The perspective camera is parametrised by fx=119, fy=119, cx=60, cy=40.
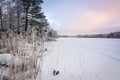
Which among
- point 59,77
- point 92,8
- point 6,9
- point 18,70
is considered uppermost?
point 6,9

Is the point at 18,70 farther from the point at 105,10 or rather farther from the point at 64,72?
the point at 105,10

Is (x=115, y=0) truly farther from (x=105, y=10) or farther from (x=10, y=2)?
(x=10, y=2)

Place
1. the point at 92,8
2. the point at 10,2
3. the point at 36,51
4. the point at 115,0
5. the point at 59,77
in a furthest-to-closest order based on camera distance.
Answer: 1. the point at 10,2
2. the point at 92,8
3. the point at 115,0
4. the point at 59,77
5. the point at 36,51

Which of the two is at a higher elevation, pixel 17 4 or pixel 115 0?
pixel 17 4

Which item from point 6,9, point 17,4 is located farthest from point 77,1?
point 6,9

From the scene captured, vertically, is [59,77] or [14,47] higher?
[14,47]

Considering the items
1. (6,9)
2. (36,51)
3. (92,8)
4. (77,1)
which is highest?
(6,9)

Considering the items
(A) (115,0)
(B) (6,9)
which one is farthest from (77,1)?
(B) (6,9)

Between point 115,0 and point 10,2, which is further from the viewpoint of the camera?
point 10,2

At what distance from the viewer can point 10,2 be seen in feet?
63.6

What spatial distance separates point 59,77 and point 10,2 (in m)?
19.6

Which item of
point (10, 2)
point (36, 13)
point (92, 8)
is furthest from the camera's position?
point (10, 2)

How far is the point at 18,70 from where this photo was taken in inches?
89.0

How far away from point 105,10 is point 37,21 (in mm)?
9296
